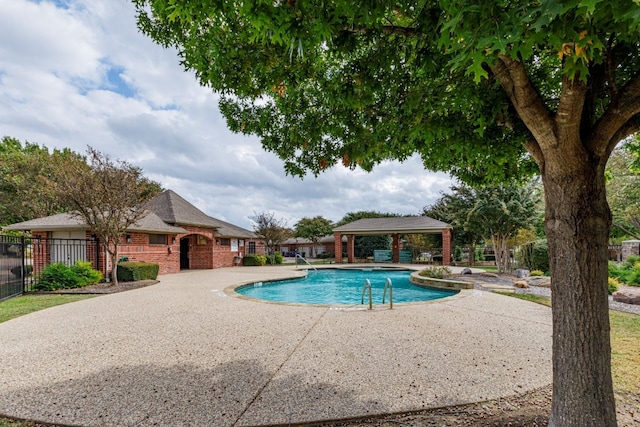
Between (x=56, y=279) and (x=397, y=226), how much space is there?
74.4ft

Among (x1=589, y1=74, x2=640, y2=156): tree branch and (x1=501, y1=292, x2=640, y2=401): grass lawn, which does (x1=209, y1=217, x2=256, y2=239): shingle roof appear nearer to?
(x1=501, y1=292, x2=640, y2=401): grass lawn

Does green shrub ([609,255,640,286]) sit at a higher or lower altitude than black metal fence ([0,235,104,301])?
lower

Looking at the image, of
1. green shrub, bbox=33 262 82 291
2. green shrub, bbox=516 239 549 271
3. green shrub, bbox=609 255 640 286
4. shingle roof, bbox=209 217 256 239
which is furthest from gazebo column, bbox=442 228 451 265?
green shrub, bbox=33 262 82 291

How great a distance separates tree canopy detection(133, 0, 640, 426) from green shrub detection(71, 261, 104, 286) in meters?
12.2

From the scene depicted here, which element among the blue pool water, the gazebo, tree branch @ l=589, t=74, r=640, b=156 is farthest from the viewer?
the gazebo

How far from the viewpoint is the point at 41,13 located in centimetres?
605

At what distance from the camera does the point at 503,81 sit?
2574mm

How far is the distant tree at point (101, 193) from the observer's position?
471 inches

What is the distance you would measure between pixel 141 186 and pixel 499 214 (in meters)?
17.0

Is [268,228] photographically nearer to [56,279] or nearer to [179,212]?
[179,212]

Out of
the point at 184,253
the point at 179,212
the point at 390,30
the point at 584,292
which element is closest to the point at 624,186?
the point at 584,292

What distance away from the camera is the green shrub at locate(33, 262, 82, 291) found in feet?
37.8

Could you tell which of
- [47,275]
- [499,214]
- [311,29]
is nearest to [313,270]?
[499,214]

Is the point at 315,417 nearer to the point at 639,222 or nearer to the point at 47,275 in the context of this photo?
the point at 47,275
